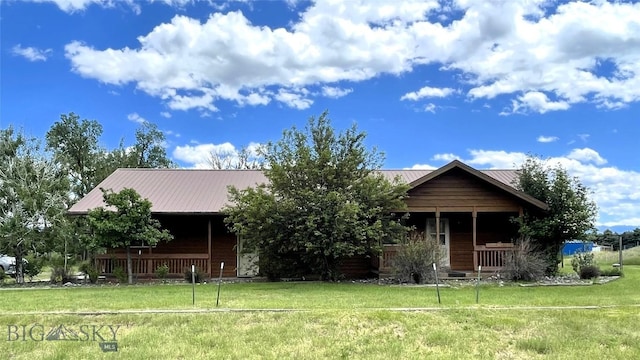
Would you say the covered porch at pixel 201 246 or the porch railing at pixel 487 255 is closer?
the porch railing at pixel 487 255

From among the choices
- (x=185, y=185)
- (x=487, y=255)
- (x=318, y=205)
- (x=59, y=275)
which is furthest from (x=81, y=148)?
(x=487, y=255)

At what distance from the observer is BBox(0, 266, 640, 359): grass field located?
804 cm

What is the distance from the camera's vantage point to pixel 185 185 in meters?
23.1

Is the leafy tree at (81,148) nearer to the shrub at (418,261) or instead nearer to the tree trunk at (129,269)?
the tree trunk at (129,269)

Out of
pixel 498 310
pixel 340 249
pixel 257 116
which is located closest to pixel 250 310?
pixel 498 310

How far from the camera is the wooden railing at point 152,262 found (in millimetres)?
19766

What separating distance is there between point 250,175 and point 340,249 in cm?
914

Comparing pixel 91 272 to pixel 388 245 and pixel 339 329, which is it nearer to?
pixel 388 245

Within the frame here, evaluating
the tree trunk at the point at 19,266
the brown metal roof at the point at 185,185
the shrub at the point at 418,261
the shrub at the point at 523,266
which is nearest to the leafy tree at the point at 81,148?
the brown metal roof at the point at 185,185

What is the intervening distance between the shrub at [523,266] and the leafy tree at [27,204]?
15.6 meters

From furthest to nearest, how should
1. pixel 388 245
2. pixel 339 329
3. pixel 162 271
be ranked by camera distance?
pixel 162 271, pixel 388 245, pixel 339 329
